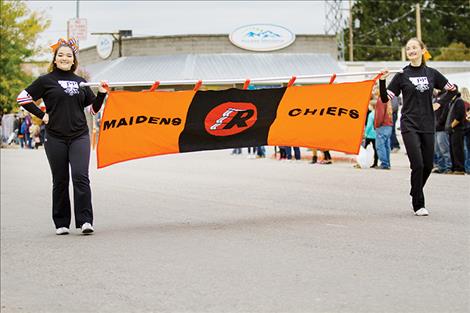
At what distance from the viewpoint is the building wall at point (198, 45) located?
6366 centimetres

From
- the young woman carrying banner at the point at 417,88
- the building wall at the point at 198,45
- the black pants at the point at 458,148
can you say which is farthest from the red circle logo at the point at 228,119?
the building wall at the point at 198,45

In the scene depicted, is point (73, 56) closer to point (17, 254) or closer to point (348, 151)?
point (348, 151)

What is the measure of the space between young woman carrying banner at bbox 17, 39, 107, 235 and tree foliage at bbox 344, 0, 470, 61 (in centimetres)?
6151

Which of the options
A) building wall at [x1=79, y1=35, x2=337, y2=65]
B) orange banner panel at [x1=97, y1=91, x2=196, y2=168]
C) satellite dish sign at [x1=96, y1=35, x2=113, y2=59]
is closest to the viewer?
orange banner panel at [x1=97, y1=91, x2=196, y2=168]

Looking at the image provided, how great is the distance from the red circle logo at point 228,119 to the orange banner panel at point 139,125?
0.26 meters

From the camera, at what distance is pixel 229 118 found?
5.04m

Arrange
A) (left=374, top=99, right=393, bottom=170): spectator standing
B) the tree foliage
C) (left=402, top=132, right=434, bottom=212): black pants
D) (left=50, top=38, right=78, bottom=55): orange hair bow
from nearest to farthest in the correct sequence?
1. (left=50, top=38, right=78, bottom=55): orange hair bow
2. (left=402, top=132, right=434, bottom=212): black pants
3. (left=374, top=99, right=393, bottom=170): spectator standing
4. the tree foliage

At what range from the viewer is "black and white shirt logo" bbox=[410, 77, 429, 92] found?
208 inches

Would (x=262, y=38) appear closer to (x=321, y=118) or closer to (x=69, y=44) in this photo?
(x=321, y=118)

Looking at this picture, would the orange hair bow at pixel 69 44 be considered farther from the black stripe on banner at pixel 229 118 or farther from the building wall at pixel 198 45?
the building wall at pixel 198 45

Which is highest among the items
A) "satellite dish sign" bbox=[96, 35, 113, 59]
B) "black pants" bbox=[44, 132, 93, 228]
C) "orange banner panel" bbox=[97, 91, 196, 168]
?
"satellite dish sign" bbox=[96, 35, 113, 59]

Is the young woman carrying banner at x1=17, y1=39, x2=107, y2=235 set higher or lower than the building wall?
lower

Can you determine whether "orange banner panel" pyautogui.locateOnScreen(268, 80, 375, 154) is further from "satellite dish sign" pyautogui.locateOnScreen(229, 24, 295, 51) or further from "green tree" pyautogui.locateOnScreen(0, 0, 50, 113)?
"satellite dish sign" pyautogui.locateOnScreen(229, 24, 295, 51)

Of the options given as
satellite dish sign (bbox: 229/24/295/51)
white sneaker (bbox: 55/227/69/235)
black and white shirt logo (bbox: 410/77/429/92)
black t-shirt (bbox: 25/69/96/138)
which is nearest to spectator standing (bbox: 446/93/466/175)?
black and white shirt logo (bbox: 410/77/429/92)
